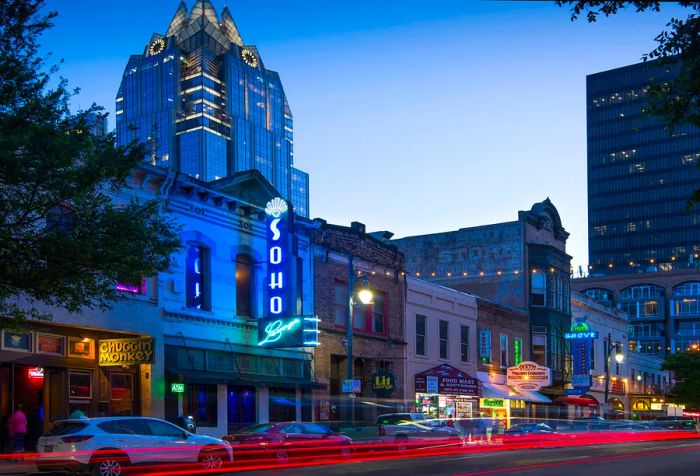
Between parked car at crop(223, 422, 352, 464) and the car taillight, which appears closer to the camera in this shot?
the car taillight

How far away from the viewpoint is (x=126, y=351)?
2883 centimetres

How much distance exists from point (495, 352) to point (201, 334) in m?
25.3

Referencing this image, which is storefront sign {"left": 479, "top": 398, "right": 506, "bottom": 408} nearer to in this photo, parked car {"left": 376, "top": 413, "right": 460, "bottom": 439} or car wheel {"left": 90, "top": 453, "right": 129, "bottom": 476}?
parked car {"left": 376, "top": 413, "right": 460, "bottom": 439}

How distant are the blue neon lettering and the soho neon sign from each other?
1.29 ft

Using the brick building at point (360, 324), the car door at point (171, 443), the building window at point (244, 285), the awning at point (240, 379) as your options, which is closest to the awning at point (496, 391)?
the brick building at point (360, 324)

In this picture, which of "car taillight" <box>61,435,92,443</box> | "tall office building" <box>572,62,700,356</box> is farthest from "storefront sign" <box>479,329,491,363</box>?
"tall office building" <box>572,62,700,356</box>

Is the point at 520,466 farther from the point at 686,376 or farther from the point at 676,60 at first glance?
the point at 686,376

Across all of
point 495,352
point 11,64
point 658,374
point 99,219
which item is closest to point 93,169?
point 99,219

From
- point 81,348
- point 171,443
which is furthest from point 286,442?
point 81,348

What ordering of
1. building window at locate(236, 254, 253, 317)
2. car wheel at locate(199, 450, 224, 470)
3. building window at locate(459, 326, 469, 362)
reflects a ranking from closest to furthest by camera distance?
car wheel at locate(199, 450, 224, 470)
building window at locate(236, 254, 253, 317)
building window at locate(459, 326, 469, 362)

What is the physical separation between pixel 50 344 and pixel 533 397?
33.4 meters

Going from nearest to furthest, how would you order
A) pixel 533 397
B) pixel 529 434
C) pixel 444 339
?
1. pixel 529 434
2. pixel 444 339
3. pixel 533 397

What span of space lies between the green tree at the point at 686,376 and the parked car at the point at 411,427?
58234mm

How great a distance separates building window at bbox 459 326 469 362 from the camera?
49625mm
